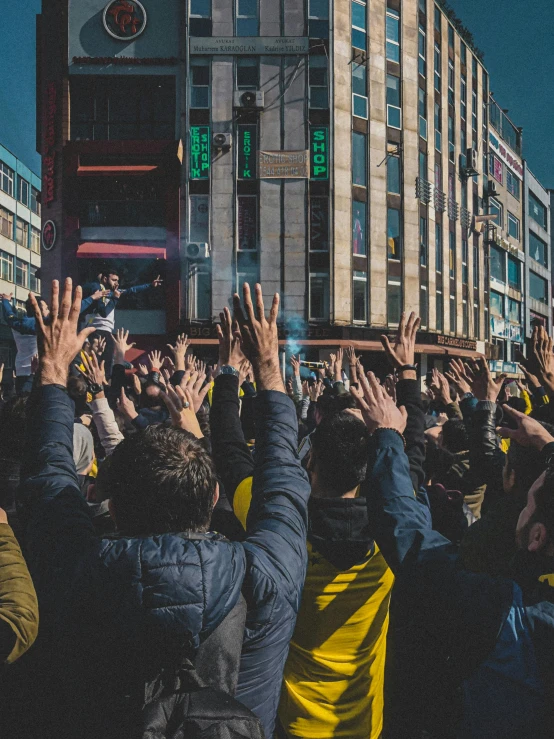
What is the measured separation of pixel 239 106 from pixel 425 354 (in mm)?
13730

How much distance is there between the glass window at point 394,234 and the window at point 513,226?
18.6 meters

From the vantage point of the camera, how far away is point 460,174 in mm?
32188

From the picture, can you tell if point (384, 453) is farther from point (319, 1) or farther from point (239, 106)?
point (319, 1)

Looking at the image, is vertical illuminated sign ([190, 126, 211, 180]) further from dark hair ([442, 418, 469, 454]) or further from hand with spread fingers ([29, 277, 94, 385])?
hand with spread fingers ([29, 277, 94, 385])

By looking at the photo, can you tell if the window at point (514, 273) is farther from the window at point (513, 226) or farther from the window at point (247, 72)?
the window at point (247, 72)

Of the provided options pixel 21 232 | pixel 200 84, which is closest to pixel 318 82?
pixel 200 84

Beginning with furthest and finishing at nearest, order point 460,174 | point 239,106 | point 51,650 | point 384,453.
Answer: point 460,174, point 239,106, point 384,453, point 51,650

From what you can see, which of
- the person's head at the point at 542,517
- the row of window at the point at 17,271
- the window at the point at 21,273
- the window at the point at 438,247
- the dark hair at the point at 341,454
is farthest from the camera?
the window at the point at 21,273

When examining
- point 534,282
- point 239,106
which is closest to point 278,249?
point 239,106

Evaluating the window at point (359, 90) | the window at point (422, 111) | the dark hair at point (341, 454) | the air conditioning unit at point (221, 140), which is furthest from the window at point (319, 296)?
the dark hair at point (341, 454)

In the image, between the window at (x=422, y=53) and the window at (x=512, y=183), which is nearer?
the window at (x=422, y=53)

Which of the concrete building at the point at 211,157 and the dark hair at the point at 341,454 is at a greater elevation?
the concrete building at the point at 211,157

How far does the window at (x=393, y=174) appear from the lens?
2678cm

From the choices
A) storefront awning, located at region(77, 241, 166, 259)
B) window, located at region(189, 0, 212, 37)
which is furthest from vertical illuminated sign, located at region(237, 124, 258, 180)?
storefront awning, located at region(77, 241, 166, 259)
